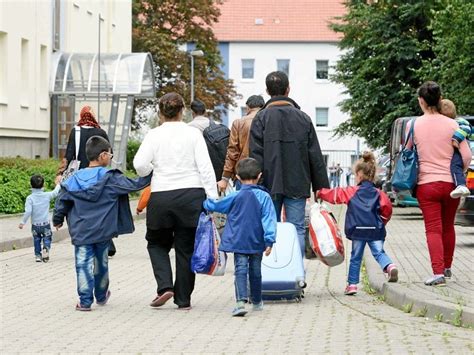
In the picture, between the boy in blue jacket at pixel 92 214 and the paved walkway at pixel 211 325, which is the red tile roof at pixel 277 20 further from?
the boy in blue jacket at pixel 92 214

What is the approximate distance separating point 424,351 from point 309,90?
90.0 m

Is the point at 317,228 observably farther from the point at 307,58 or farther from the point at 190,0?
the point at 307,58

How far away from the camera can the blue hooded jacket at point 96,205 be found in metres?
11.5

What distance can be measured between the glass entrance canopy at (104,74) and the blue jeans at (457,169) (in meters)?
29.5

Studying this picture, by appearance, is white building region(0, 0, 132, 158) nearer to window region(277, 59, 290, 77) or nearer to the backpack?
the backpack

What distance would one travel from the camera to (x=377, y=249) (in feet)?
41.5

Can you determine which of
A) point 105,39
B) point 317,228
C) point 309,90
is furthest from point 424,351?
point 309,90

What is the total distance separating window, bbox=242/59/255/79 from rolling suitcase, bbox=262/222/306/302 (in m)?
87.2

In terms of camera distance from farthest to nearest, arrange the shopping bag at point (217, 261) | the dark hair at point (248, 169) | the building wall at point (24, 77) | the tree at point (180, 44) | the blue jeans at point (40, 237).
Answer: the tree at point (180, 44), the building wall at point (24, 77), the blue jeans at point (40, 237), the shopping bag at point (217, 261), the dark hair at point (248, 169)

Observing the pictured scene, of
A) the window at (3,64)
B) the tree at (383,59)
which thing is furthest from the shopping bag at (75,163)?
the tree at (383,59)

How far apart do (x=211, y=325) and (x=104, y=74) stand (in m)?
32.7

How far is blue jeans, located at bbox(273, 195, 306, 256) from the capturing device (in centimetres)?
1222

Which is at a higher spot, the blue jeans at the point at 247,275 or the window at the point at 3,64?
the window at the point at 3,64

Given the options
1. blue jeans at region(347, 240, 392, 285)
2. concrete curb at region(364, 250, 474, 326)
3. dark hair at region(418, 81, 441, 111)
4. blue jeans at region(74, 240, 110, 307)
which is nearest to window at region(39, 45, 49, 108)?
concrete curb at region(364, 250, 474, 326)
